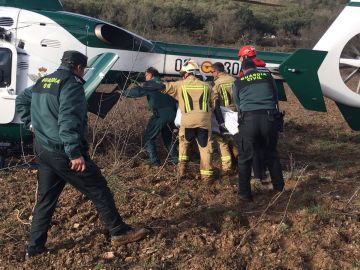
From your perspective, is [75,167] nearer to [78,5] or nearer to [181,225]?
[181,225]

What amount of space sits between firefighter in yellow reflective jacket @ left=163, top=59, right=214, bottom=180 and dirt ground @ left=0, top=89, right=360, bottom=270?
299mm

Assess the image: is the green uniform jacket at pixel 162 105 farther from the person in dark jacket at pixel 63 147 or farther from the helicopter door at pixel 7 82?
the person in dark jacket at pixel 63 147

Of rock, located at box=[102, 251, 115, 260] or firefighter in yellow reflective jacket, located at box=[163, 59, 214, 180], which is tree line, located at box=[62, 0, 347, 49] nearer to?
firefighter in yellow reflective jacket, located at box=[163, 59, 214, 180]

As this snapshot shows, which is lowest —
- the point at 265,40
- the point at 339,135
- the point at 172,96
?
the point at 265,40

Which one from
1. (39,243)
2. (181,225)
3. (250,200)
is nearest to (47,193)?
→ (39,243)

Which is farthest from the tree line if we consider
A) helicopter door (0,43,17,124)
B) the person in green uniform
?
helicopter door (0,43,17,124)

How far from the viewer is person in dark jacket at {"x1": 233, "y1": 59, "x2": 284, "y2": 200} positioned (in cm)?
598

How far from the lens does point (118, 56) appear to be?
7449 mm

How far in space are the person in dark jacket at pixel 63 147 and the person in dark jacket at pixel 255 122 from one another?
178 cm

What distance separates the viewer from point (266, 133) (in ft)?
19.6

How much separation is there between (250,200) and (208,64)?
325cm

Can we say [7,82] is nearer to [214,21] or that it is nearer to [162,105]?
[162,105]

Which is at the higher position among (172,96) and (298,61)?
(298,61)

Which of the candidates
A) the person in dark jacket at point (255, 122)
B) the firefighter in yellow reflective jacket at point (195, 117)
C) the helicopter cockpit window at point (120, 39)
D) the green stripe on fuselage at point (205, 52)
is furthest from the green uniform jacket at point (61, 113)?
the green stripe on fuselage at point (205, 52)
